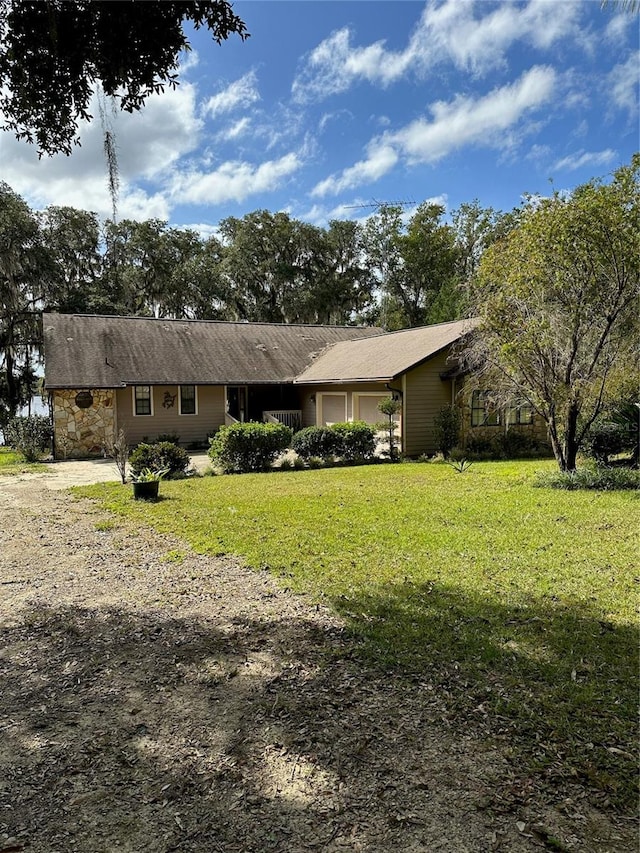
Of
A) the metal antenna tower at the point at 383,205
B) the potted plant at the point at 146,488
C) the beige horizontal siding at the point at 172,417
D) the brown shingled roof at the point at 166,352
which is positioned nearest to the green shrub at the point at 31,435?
the brown shingled roof at the point at 166,352

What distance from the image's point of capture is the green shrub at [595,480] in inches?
400

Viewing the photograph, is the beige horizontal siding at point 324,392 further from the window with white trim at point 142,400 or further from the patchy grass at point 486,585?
the patchy grass at point 486,585

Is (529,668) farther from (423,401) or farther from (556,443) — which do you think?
(423,401)

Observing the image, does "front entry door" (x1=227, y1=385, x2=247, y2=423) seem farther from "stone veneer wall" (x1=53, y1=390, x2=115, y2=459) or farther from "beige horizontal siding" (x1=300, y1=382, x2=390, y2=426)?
"stone veneer wall" (x1=53, y1=390, x2=115, y2=459)

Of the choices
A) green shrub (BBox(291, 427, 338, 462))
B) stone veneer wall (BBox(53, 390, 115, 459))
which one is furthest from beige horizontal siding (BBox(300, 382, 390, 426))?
stone veneer wall (BBox(53, 390, 115, 459))

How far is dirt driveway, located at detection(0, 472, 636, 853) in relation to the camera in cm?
225

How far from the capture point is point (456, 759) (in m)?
2.71

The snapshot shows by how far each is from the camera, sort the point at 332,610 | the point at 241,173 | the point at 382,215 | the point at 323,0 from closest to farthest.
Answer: the point at 332,610
the point at 323,0
the point at 241,173
the point at 382,215

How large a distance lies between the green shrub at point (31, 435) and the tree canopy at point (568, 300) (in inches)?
572

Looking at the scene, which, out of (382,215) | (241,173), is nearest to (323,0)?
(241,173)

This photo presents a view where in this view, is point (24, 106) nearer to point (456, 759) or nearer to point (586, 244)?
point (456, 759)

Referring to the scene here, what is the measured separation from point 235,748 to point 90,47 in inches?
214

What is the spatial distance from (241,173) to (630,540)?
13021 millimetres

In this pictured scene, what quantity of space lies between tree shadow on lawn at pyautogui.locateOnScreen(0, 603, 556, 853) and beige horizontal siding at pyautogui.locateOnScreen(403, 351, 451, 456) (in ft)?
39.7
